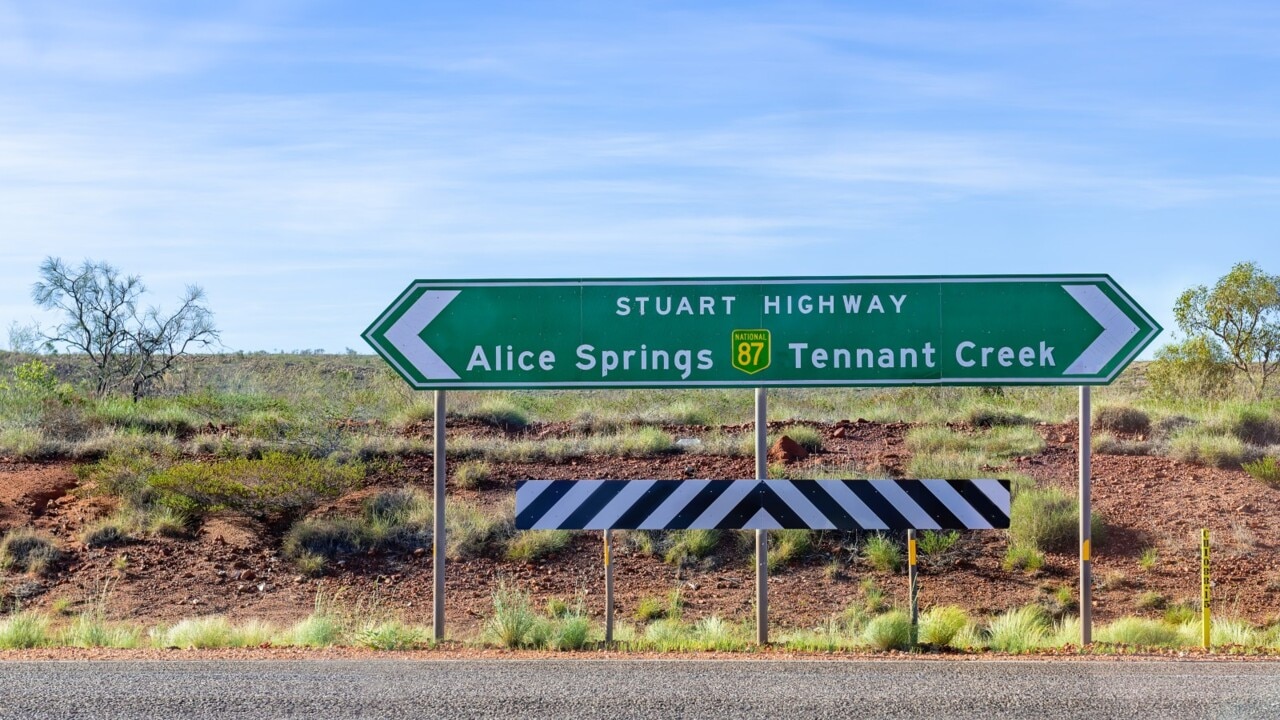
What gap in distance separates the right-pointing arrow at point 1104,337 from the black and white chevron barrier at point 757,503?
131cm

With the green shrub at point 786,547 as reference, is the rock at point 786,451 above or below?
above

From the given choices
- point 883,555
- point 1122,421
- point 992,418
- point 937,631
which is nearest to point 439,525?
point 937,631

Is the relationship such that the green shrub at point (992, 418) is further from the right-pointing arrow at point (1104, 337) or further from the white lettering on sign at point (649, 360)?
the white lettering on sign at point (649, 360)

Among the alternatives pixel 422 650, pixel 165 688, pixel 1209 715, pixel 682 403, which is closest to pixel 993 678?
pixel 1209 715

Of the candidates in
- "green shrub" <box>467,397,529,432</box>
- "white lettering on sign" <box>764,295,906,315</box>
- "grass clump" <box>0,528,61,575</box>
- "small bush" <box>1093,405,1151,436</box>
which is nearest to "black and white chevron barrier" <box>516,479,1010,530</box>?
"white lettering on sign" <box>764,295,906,315</box>

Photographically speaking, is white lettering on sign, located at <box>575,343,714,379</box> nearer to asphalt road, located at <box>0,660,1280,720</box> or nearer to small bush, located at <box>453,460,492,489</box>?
asphalt road, located at <box>0,660,1280,720</box>

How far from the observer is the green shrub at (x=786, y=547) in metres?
15.4

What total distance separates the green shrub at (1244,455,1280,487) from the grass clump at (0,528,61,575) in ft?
53.9

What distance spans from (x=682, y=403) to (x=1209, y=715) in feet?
64.4

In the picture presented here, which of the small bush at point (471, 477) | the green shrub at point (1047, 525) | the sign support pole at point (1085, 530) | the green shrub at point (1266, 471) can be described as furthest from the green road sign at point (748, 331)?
the green shrub at point (1266, 471)

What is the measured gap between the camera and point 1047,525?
51.2 feet

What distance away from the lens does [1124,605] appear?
14211mm

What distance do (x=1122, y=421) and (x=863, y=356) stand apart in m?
12.6

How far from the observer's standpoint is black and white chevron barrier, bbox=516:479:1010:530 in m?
9.45
